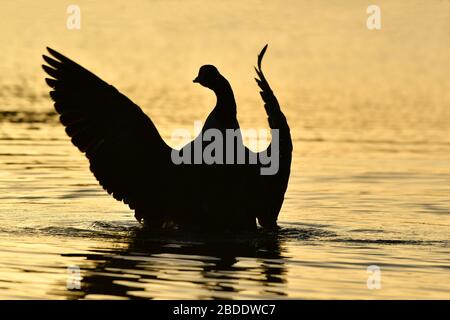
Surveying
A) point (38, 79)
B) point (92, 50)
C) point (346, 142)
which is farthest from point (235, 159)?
point (92, 50)

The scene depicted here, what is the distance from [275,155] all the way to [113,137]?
1.73 metres

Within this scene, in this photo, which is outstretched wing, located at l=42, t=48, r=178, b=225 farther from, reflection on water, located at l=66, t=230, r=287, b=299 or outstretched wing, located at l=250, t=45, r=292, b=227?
outstretched wing, located at l=250, t=45, r=292, b=227

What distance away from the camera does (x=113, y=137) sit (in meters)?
14.0

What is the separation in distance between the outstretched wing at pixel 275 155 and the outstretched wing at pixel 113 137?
1.07 meters

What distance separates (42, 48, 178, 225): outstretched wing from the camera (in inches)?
543

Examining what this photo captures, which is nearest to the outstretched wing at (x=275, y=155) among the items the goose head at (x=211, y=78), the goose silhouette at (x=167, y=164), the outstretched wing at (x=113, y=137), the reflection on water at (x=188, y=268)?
the goose silhouette at (x=167, y=164)

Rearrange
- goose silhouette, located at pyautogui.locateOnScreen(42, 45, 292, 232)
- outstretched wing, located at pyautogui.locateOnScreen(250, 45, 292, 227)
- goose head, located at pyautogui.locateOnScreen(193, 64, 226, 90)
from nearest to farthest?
outstretched wing, located at pyautogui.locateOnScreen(250, 45, 292, 227)
goose silhouette, located at pyautogui.locateOnScreen(42, 45, 292, 232)
goose head, located at pyautogui.locateOnScreen(193, 64, 226, 90)

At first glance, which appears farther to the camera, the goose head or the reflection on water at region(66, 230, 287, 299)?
the goose head

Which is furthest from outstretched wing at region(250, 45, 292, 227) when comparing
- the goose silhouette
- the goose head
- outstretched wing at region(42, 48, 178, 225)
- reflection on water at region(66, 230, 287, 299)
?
outstretched wing at region(42, 48, 178, 225)

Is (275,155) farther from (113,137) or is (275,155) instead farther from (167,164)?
(113,137)

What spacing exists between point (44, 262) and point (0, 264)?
421mm

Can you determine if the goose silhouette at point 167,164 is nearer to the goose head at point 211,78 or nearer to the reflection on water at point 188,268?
the goose head at point 211,78

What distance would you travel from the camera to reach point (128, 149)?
45.7ft

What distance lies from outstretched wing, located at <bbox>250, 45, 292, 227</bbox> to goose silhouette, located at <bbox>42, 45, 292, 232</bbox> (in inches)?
0.4
